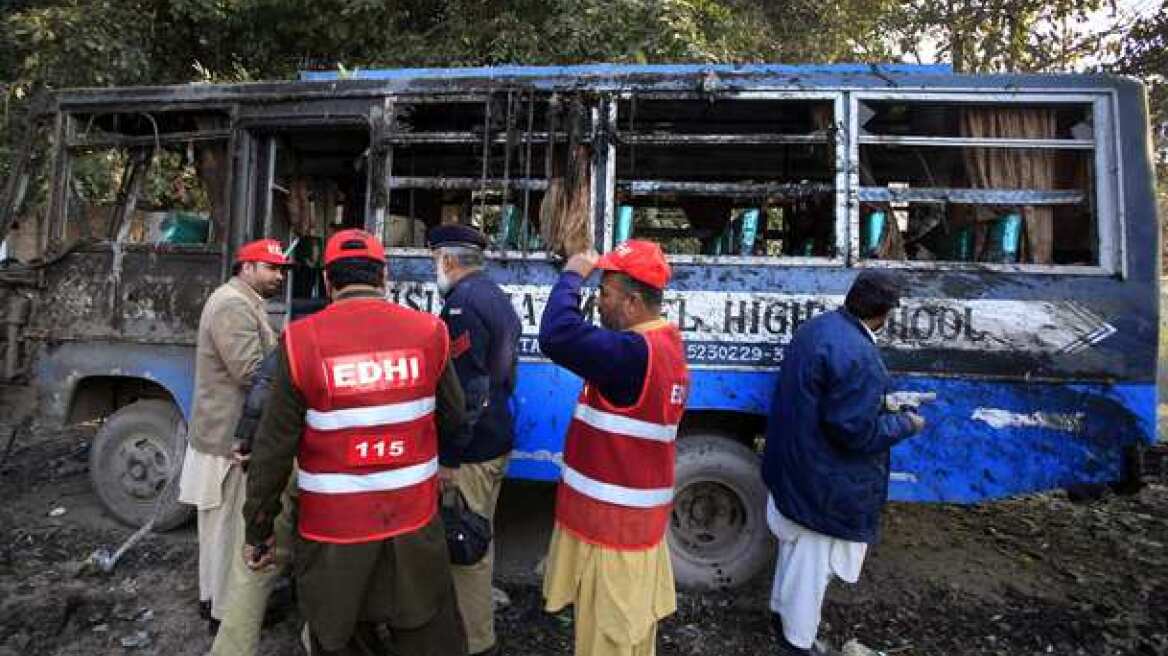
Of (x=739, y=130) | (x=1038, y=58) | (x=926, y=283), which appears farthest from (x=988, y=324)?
(x=1038, y=58)

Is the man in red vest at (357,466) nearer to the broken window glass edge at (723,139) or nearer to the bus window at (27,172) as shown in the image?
the broken window glass edge at (723,139)

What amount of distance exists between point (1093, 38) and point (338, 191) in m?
10.8

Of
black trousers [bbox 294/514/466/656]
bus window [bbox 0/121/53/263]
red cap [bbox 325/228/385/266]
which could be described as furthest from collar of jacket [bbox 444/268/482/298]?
bus window [bbox 0/121/53/263]

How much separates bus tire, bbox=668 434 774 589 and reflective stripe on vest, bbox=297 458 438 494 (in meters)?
1.98

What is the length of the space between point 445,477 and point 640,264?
1.21 metres

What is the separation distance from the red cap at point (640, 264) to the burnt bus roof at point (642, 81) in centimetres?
186

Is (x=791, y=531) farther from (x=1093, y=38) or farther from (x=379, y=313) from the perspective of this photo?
(x=1093, y=38)

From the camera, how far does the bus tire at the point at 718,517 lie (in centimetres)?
380

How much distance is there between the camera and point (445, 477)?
2846 mm

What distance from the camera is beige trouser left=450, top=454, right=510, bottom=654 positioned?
302 cm

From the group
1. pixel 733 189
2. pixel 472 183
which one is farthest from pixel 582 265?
pixel 472 183

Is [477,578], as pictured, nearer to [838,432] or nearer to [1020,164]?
[838,432]

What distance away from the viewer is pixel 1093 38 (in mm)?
10266

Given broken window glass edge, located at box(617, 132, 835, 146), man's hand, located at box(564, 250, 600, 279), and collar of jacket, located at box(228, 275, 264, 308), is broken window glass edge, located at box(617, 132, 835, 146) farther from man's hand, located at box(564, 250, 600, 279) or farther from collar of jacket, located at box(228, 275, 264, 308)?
collar of jacket, located at box(228, 275, 264, 308)
